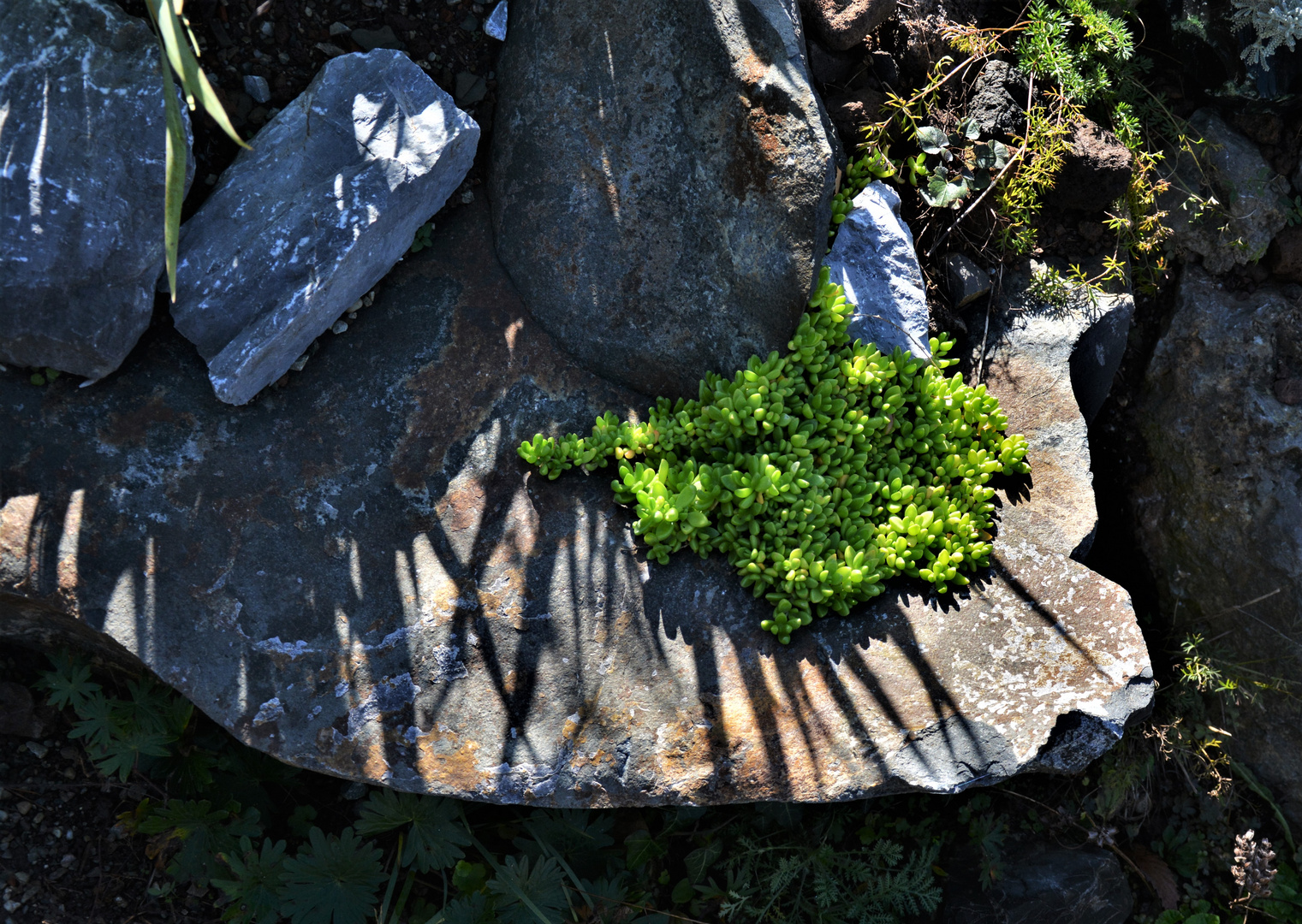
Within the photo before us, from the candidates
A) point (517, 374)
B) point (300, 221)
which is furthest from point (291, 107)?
point (517, 374)

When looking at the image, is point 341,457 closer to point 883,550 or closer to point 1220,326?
point 883,550

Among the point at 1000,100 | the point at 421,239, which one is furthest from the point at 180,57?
the point at 1000,100

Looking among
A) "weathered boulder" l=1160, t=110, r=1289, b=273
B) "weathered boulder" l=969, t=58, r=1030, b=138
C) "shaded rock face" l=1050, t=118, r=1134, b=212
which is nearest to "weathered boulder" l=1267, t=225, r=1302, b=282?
"weathered boulder" l=1160, t=110, r=1289, b=273

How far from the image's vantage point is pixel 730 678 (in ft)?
10.6

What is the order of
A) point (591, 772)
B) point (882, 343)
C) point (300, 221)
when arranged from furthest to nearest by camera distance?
point (882, 343), point (300, 221), point (591, 772)

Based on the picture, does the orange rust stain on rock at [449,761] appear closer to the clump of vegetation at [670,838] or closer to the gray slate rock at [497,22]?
the clump of vegetation at [670,838]

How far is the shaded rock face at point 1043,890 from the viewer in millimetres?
3645

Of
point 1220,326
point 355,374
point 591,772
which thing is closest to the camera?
point 591,772

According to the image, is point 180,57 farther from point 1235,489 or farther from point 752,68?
point 1235,489

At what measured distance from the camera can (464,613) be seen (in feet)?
10.7

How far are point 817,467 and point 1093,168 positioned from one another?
1817mm

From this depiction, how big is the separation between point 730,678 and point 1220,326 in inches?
112

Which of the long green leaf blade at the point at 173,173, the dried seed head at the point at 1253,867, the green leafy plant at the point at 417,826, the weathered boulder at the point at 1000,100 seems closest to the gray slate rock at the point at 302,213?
the long green leaf blade at the point at 173,173

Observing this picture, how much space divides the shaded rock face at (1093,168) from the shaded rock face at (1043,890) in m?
2.83
